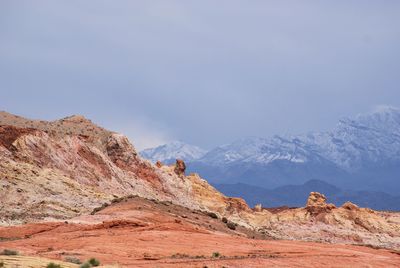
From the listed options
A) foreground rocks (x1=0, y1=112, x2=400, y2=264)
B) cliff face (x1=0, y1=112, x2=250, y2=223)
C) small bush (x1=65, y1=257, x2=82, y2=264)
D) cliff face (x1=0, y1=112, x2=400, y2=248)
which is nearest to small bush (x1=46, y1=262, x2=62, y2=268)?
small bush (x1=65, y1=257, x2=82, y2=264)

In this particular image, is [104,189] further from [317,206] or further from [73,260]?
[73,260]

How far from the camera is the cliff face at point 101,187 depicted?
56.0 meters

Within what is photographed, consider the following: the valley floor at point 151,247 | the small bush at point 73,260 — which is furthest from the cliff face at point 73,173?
the small bush at point 73,260

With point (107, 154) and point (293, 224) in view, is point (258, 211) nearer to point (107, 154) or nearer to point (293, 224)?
point (293, 224)

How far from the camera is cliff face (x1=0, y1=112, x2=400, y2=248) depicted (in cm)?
5597

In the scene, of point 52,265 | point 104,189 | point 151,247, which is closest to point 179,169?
point 104,189

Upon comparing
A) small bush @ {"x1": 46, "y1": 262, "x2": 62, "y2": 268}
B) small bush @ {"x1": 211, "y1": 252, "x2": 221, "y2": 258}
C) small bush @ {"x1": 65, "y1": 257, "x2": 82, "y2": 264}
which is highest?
small bush @ {"x1": 211, "y1": 252, "x2": 221, "y2": 258}

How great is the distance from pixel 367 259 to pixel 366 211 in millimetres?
49994

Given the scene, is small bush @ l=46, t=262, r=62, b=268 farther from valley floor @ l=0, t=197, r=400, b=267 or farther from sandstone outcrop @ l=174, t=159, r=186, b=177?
sandstone outcrop @ l=174, t=159, r=186, b=177

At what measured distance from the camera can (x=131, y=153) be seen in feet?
273

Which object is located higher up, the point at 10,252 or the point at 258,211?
the point at 258,211

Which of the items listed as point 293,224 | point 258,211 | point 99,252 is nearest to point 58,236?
point 99,252

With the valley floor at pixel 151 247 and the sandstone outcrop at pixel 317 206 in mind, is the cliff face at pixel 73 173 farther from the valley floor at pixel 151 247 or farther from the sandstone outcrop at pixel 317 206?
the sandstone outcrop at pixel 317 206

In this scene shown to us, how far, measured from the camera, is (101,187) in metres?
70.6
